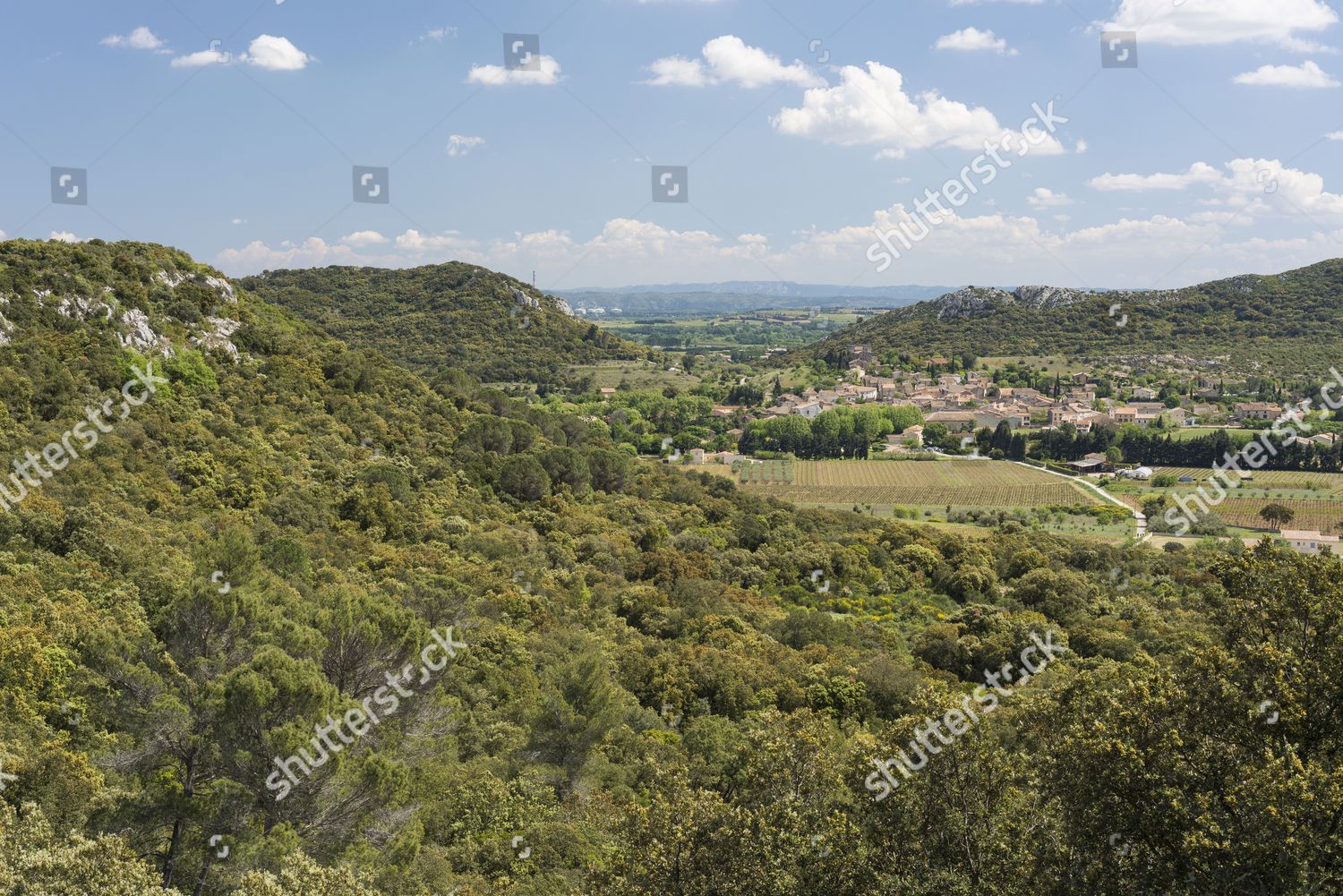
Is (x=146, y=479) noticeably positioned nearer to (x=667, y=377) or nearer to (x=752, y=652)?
(x=752, y=652)

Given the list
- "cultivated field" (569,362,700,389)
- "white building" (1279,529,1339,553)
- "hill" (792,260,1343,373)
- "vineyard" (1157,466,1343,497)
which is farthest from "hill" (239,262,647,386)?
"white building" (1279,529,1339,553)

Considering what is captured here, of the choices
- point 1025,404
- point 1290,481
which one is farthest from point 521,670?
point 1025,404

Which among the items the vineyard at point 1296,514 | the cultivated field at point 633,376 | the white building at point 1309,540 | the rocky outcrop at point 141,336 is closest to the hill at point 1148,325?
the cultivated field at point 633,376

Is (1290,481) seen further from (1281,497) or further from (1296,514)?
(1296,514)

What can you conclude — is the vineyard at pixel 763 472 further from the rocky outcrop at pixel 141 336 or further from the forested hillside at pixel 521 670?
the rocky outcrop at pixel 141 336

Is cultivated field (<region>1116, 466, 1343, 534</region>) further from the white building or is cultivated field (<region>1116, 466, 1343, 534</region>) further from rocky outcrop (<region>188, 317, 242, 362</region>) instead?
rocky outcrop (<region>188, 317, 242, 362</region>)
